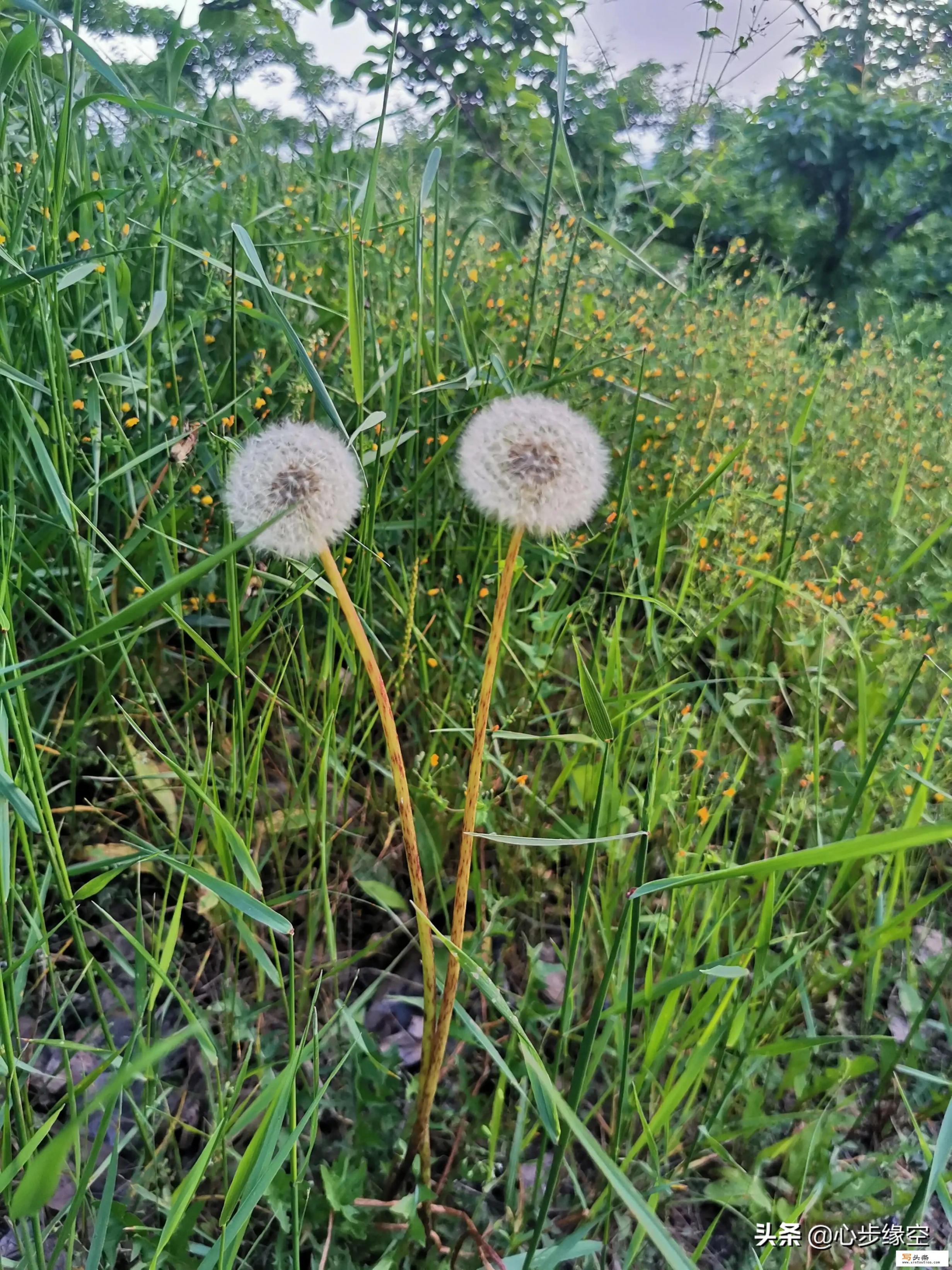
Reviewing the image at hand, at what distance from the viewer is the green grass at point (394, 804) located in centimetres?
76

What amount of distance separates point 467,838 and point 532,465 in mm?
346

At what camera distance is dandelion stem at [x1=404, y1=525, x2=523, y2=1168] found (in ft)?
2.15

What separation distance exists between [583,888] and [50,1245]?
2.42ft

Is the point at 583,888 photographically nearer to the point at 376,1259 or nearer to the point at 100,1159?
the point at 376,1259

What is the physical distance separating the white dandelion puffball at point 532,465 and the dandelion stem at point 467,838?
1.1 inches

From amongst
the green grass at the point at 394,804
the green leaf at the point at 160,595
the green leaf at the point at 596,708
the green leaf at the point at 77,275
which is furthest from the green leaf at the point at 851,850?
the green leaf at the point at 77,275

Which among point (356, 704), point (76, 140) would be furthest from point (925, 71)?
point (356, 704)

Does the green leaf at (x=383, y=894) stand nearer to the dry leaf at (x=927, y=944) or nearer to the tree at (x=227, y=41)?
the dry leaf at (x=927, y=944)

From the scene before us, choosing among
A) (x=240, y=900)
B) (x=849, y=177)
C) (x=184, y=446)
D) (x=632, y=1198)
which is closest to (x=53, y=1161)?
(x=240, y=900)

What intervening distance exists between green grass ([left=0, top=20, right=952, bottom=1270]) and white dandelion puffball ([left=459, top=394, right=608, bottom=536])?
0.17 meters

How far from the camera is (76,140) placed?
137 cm

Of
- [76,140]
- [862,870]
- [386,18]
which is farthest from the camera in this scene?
[386,18]

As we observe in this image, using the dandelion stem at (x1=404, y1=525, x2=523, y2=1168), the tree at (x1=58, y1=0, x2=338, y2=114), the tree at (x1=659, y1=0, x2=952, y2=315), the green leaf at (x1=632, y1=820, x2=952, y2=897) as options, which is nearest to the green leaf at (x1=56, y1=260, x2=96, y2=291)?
the dandelion stem at (x1=404, y1=525, x2=523, y2=1168)

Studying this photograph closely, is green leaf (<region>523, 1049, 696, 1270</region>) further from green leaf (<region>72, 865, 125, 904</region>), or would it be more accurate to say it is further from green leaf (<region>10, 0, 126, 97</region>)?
green leaf (<region>10, 0, 126, 97</region>)
